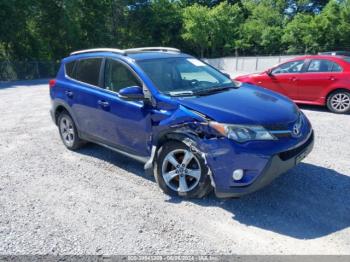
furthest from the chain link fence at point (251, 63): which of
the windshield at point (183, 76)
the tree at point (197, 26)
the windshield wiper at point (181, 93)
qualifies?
the windshield wiper at point (181, 93)

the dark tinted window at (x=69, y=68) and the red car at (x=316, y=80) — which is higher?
the dark tinted window at (x=69, y=68)

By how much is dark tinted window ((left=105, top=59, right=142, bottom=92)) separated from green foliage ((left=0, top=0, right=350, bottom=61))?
2580 centimetres

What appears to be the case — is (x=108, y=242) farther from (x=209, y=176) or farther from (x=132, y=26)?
(x=132, y=26)

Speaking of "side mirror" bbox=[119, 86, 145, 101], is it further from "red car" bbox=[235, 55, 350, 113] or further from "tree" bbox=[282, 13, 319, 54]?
"tree" bbox=[282, 13, 319, 54]

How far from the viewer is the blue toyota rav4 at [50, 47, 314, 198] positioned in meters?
3.70

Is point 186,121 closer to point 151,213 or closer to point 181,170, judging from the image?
point 181,170

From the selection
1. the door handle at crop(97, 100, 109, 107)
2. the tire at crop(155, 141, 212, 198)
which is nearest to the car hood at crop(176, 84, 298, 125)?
the tire at crop(155, 141, 212, 198)

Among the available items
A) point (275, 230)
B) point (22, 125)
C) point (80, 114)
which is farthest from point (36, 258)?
point (22, 125)

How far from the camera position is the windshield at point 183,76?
4.57 metres

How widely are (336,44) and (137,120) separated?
39.3m

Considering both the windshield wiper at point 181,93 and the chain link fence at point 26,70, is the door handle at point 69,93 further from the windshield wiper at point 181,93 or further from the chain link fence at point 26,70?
the chain link fence at point 26,70

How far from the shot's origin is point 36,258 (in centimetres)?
322

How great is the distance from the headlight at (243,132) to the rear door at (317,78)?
5.85 metres

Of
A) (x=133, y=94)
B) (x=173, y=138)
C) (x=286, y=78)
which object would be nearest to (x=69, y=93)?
(x=133, y=94)
